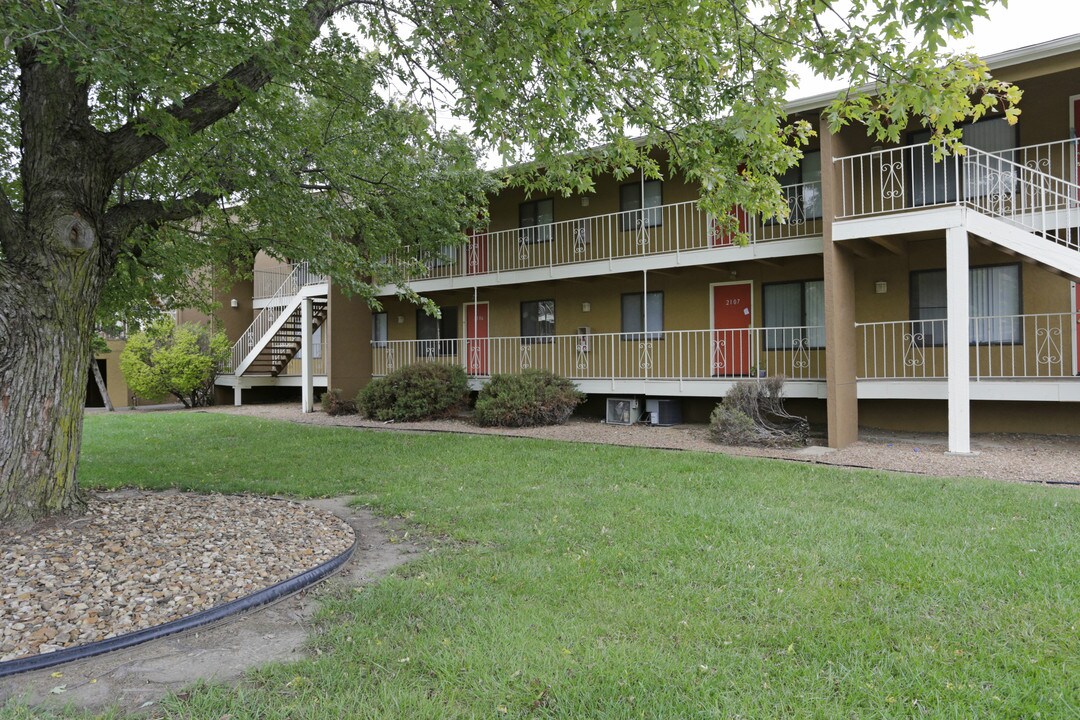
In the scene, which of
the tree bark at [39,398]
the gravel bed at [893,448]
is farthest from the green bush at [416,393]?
the tree bark at [39,398]

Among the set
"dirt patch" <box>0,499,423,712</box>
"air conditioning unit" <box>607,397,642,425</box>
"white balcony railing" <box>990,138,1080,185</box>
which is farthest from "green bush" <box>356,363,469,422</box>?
"white balcony railing" <box>990,138,1080,185</box>

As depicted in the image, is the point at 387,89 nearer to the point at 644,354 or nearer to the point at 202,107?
the point at 202,107

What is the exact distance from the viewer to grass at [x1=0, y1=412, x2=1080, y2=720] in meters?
2.96

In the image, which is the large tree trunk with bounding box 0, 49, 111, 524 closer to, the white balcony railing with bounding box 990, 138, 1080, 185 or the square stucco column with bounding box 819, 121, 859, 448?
the square stucco column with bounding box 819, 121, 859, 448

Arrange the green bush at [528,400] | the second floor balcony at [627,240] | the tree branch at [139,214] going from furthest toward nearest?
the green bush at [528,400]
the second floor balcony at [627,240]
the tree branch at [139,214]

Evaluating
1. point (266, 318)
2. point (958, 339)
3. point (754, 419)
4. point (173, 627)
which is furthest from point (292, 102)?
point (266, 318)

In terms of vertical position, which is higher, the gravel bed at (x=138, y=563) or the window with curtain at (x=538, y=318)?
the window with curtain at (x=538, y=318)

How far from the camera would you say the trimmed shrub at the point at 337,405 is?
1722cm

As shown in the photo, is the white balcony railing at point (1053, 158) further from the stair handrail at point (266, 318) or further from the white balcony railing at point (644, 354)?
the stair handrail at point (266, 318)

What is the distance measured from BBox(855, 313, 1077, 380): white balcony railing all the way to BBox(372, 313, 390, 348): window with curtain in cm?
1333

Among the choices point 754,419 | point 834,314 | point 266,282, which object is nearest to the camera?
point 834,314

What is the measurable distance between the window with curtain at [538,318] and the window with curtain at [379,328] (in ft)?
16.8

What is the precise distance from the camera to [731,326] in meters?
14.2

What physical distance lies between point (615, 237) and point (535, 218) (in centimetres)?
276
